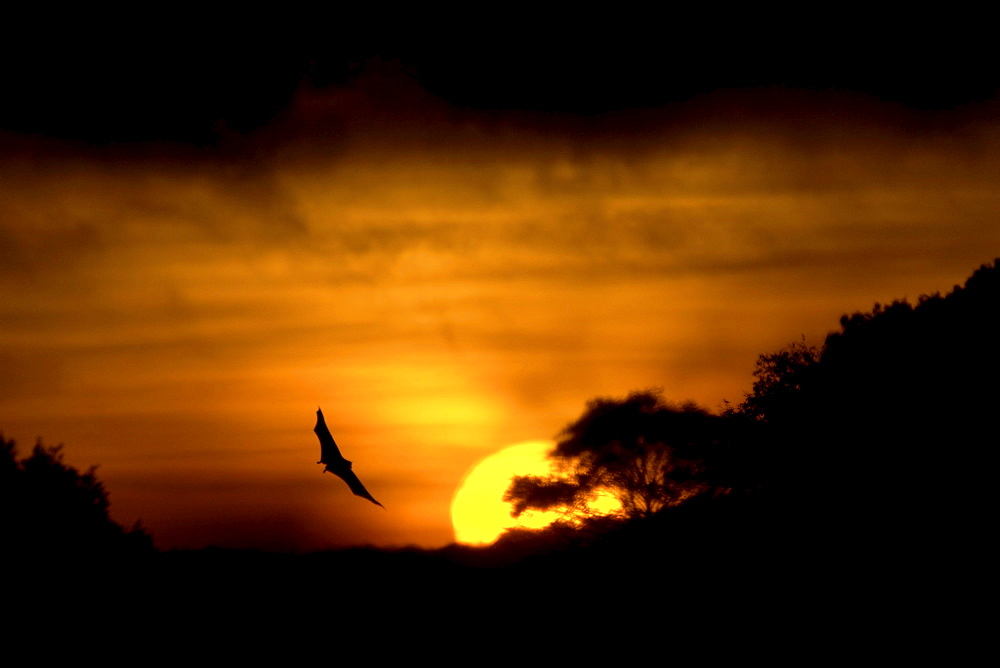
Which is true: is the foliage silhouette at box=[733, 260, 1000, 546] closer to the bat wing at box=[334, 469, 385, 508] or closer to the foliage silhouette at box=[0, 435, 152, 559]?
the bat wing at box=[334, 469, 385, 508]

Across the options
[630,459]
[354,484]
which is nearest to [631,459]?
[630,459]

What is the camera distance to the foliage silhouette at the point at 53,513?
19.8 m

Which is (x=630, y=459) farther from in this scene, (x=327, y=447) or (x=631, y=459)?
(x=327, y=447)

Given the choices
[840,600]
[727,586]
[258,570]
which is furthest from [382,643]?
[840,600]

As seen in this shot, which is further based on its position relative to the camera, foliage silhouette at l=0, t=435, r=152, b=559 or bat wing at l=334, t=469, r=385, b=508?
bat wing at l=334, t=469, r=385, b=508

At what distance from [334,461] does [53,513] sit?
22.7 ft

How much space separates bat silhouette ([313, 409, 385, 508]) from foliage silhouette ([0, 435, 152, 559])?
5059mm

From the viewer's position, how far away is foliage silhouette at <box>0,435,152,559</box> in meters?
19.8

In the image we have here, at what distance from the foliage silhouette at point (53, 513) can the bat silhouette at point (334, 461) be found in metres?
5.06

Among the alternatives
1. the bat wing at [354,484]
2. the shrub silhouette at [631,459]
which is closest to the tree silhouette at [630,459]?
the shrub silhouette at [631,459]

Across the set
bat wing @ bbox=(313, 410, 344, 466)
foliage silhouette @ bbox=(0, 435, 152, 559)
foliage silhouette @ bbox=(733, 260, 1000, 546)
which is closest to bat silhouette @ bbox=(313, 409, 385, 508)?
bat wing @ bbox=(313, 410, 344, 466)

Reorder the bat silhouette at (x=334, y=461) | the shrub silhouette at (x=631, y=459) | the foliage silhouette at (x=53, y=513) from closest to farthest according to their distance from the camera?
1. the foliage silhouette at (x=53, y=513)
2. the bat silhouette at (x=334, y=461)
3. the shrub silhouette at (x=631, y=459)

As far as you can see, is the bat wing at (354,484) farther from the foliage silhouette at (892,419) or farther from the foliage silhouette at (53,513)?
the foliage silhouette at (892,419)

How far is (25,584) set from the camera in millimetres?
18812
